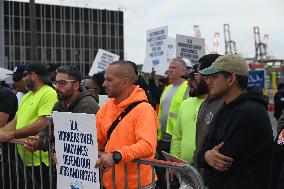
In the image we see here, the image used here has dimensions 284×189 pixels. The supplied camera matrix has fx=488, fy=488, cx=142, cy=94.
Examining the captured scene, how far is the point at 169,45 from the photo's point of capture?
11328mm

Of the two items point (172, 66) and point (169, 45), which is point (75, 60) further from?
point (172, 66)

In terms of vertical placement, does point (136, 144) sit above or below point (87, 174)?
above

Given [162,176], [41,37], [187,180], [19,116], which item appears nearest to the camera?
[187,180]

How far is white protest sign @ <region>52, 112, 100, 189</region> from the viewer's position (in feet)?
12.1

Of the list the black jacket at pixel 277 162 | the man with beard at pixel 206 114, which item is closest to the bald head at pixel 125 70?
the man with beard at pixel 206 114

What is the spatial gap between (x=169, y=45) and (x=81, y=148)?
7.78 m

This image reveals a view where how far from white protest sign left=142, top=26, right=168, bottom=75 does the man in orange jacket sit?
22.0ft

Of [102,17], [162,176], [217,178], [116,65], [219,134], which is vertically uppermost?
[102,17]

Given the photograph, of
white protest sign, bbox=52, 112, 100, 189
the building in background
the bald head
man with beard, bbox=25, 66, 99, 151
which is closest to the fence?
man with beard, bbox=25, 66, 99, 151

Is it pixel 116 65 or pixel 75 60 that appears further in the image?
pixel 75 60

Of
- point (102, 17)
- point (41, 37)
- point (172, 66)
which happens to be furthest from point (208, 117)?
point (102, 17)

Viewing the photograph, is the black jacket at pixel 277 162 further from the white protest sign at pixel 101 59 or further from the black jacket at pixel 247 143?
the white protest sign at pixel 101 59

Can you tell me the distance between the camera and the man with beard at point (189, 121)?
4879mm

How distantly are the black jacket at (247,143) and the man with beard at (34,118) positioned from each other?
7.71 ft
